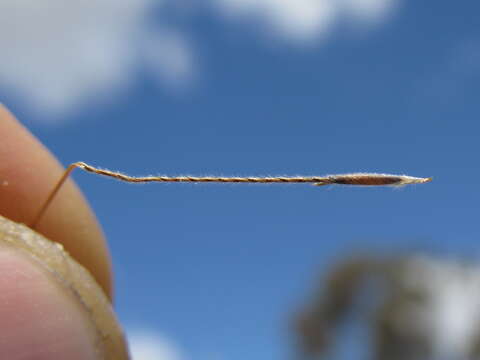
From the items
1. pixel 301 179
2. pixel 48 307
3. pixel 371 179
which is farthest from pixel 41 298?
pixel 371 179

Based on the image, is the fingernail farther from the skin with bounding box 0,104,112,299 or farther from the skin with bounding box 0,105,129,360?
the skin with bounding box 0,104,112,299

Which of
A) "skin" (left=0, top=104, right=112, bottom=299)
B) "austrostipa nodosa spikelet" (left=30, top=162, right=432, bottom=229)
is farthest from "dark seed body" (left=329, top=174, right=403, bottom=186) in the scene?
"skin" (left=0, top=104, right=112, bottom=299)

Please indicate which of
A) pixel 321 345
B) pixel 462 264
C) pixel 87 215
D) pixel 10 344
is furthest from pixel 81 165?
pixel 462 264

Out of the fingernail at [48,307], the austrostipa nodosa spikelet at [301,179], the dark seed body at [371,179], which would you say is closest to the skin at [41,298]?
the fingernail at [48,307]

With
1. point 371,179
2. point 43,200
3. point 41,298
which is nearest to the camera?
point 371,179

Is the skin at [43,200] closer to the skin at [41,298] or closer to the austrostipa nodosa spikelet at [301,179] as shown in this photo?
the skin at [41,298]

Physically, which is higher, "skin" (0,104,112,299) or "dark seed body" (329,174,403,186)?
"dark seed body" (329,174,403,186)

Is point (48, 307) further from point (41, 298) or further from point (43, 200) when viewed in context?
point (43, 200)

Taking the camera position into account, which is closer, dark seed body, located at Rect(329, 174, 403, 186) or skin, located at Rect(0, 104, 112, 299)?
dark seed body, located at Rect(329, 174, 403, 186)
